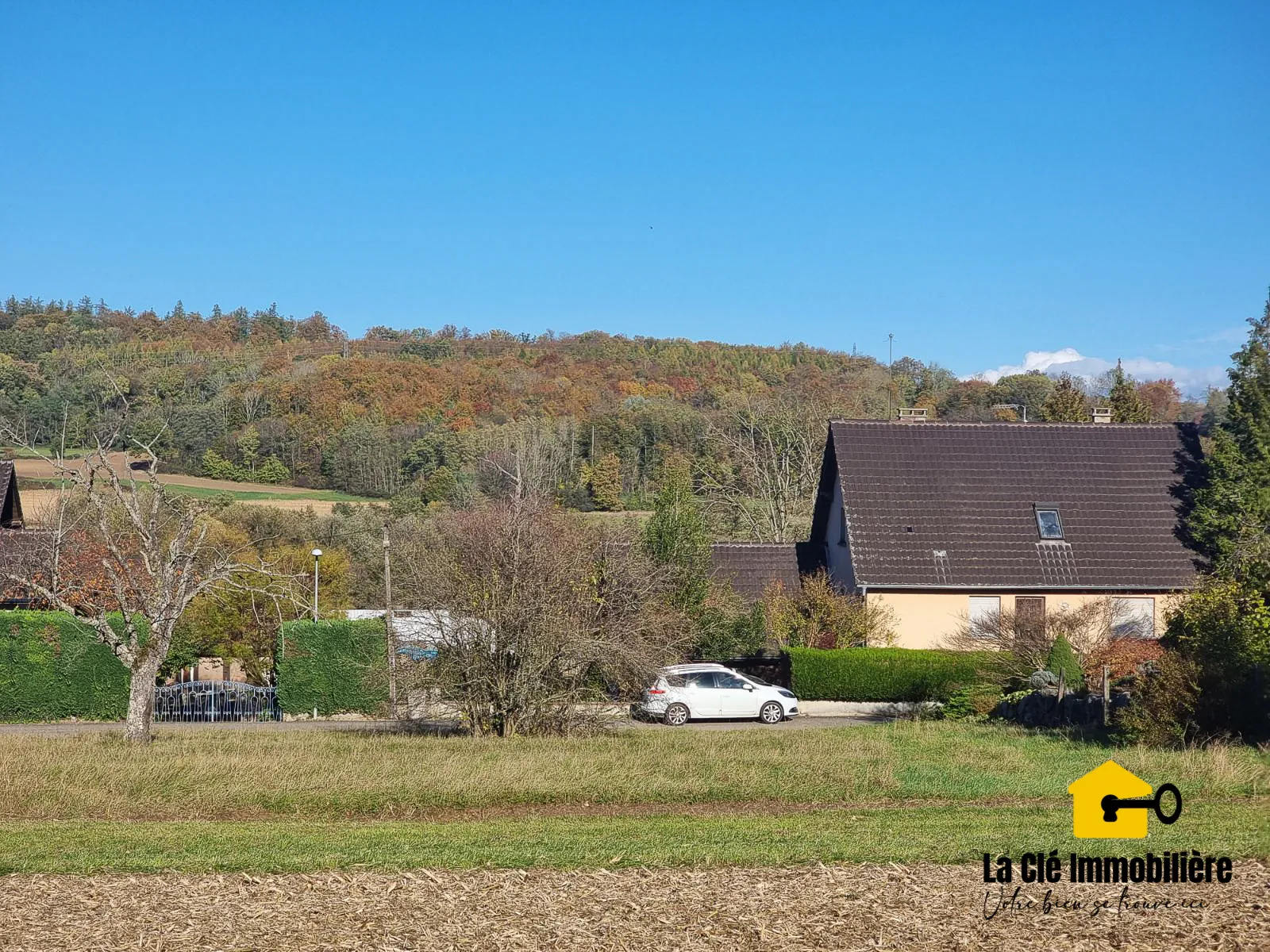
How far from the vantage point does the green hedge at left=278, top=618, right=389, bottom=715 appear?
99.9 ft

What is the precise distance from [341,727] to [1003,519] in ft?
62.9

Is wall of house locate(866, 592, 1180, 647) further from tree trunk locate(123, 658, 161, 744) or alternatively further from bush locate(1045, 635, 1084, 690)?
tree trunk locate(123, 658, 161, 744)

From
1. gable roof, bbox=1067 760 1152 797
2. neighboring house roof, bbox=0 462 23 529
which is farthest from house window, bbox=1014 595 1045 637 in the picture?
neighboring house roof, bbox=0 462 23 529

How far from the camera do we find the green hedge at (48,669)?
29688 millimetres

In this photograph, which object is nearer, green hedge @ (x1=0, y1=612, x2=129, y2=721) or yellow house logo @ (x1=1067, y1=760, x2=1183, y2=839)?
yellow house logo @ (x1=1067, y1=760, x2=1183, y2=839)

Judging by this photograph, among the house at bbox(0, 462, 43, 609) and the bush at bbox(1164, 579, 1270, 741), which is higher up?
the house at bbox(0, 462, 43, 609)

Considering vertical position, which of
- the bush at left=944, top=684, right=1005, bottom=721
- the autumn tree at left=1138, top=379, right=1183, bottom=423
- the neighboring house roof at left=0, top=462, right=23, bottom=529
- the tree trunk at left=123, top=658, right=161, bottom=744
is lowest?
the bush at left=944, top=684, right=1005, bottom=721

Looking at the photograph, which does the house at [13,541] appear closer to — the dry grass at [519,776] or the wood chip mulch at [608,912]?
the dry grass at [519,776]

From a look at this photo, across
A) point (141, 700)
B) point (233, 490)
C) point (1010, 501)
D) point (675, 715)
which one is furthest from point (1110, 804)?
point (233, 490)

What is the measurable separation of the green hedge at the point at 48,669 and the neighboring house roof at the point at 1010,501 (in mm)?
19782

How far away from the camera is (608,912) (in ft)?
28.7

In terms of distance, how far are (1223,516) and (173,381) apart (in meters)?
64.8

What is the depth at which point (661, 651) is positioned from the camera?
21.9 metres

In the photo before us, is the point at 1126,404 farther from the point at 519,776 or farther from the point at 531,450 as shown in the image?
the point at 519,776
